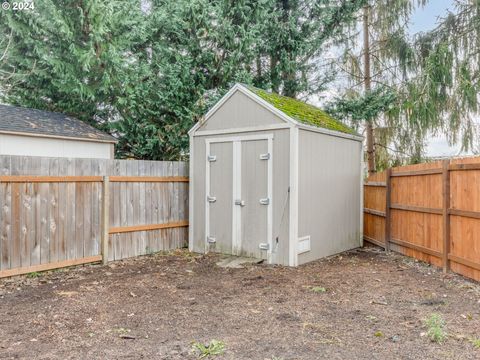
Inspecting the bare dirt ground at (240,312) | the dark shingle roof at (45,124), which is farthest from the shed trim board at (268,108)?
the dark shingle roof at (45,124)

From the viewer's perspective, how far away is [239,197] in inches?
247

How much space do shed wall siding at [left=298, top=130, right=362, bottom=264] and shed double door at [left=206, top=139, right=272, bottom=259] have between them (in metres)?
0.58

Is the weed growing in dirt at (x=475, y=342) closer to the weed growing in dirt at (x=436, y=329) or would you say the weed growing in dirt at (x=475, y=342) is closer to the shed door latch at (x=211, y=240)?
the weed growing in dirt at (x=436, y=329)

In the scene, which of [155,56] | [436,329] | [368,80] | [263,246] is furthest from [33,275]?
[368,80]

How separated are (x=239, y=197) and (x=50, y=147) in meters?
4.86

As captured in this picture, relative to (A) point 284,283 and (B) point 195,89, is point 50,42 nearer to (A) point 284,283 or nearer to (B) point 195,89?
(B) point 195,89

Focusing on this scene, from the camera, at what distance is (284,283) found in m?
4.79

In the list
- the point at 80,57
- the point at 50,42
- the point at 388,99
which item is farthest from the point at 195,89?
the point at 388,99

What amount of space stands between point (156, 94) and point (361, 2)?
5.67 m

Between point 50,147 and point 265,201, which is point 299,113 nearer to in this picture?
point 265,201

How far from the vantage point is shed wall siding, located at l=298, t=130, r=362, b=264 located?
19.5 feet

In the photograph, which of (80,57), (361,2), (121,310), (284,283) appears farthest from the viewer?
(361,2)

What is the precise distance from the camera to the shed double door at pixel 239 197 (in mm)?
6012

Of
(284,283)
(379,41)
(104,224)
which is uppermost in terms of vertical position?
(379,41)
